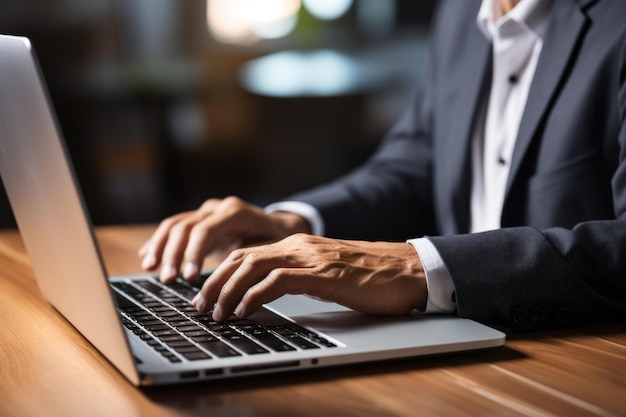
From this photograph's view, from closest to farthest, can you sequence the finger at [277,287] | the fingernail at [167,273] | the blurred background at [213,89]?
the finger at [277,287] → the fingernail at [167,273] → the blurred background at [213,89]

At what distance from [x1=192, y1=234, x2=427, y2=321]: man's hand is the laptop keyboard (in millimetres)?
23

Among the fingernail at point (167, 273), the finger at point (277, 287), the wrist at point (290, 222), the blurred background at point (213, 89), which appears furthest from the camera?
the blurred background at point (213, 89)

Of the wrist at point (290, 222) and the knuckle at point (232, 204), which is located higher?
the knuckle at point (232, 204)

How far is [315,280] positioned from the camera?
94cm

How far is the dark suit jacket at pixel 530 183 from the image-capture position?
3.29ft

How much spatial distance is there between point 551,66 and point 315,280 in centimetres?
63

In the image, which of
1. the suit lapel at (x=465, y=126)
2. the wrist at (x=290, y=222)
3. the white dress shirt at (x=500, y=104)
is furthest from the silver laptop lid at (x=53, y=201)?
the suit lapel at (x=465, y=126)

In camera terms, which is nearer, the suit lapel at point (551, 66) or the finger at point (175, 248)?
the finger at point (175, 248)

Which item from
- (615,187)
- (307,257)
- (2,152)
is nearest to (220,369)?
(307,257)

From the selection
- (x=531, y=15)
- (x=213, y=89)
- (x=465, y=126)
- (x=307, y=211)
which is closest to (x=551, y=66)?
(x=531, y=15)

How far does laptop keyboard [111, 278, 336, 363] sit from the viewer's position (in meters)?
0.80

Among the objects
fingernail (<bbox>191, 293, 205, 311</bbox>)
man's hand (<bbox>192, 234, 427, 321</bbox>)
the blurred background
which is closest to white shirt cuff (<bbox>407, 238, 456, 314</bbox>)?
man's hand (<bbox>192, 234, 427, 321</bbox>)

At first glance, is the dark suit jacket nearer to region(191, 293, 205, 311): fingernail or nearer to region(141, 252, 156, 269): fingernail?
region(191, 293, 205, 311): fingernail

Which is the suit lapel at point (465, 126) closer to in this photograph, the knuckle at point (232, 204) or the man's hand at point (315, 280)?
the knuckle at point (232, 204)
